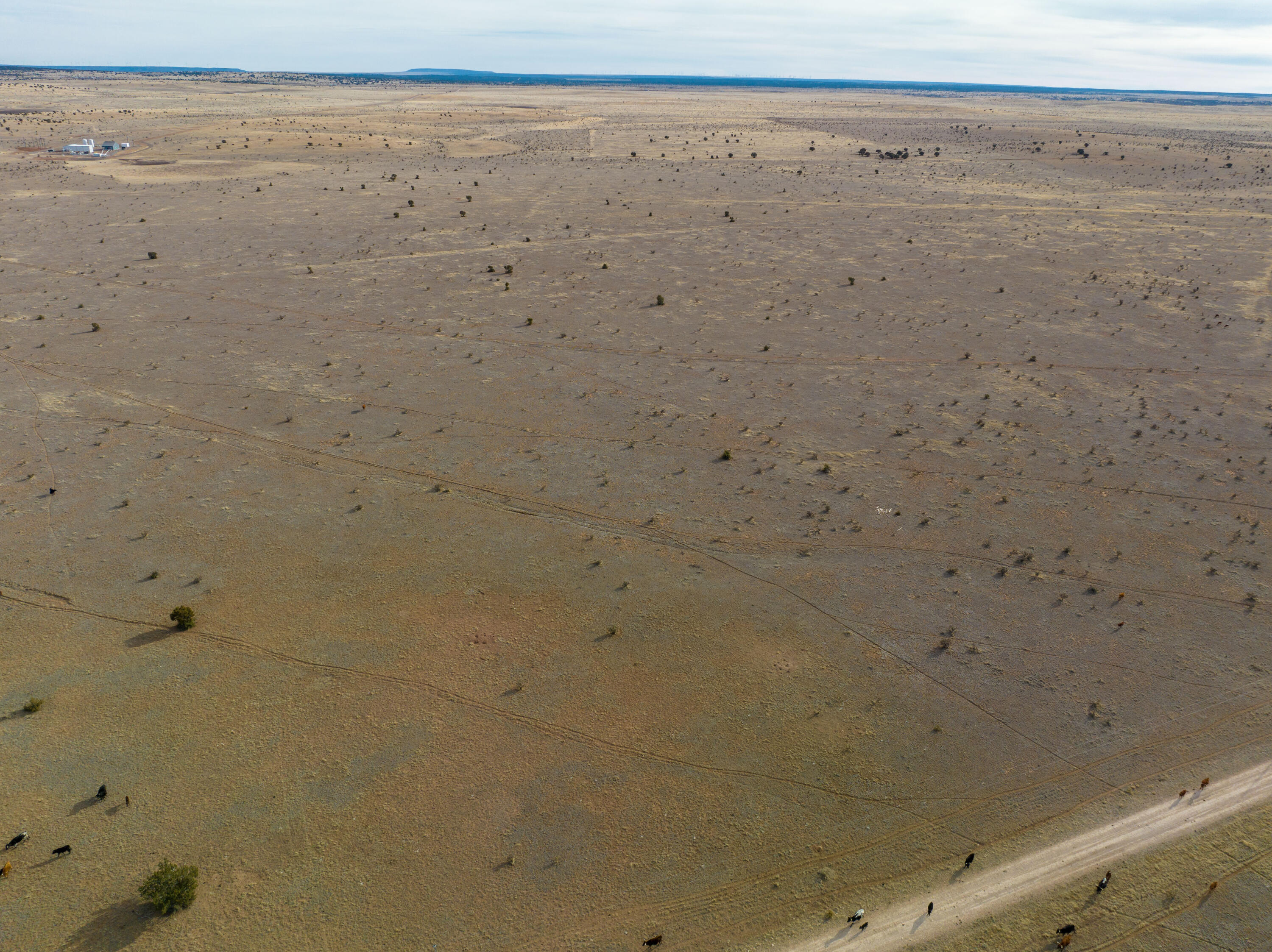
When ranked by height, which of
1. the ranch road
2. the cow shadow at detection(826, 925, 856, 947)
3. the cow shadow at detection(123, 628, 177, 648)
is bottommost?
the cow shadow at detection(826, 925, 856, 947)

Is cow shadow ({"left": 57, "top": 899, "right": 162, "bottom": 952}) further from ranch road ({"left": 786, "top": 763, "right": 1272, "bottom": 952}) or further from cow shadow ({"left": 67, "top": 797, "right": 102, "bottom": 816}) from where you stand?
ranch road ({"left": 786, "top": 763, "right": 1272, "bottom": 952})

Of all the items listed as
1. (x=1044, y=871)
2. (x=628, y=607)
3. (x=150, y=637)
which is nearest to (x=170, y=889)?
(x=150, y=637)

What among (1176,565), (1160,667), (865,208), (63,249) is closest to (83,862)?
(1160,667)

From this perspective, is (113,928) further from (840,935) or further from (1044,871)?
(1044,871)

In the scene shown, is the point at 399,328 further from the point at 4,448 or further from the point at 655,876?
the point at 655,876

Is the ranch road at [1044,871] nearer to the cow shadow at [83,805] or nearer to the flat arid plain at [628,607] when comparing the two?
the flat arid plain at [628,607]

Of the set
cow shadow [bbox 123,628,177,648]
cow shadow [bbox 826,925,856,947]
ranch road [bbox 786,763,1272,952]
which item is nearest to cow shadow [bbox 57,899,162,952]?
cow shadow [bbox 123,628,177,648]
